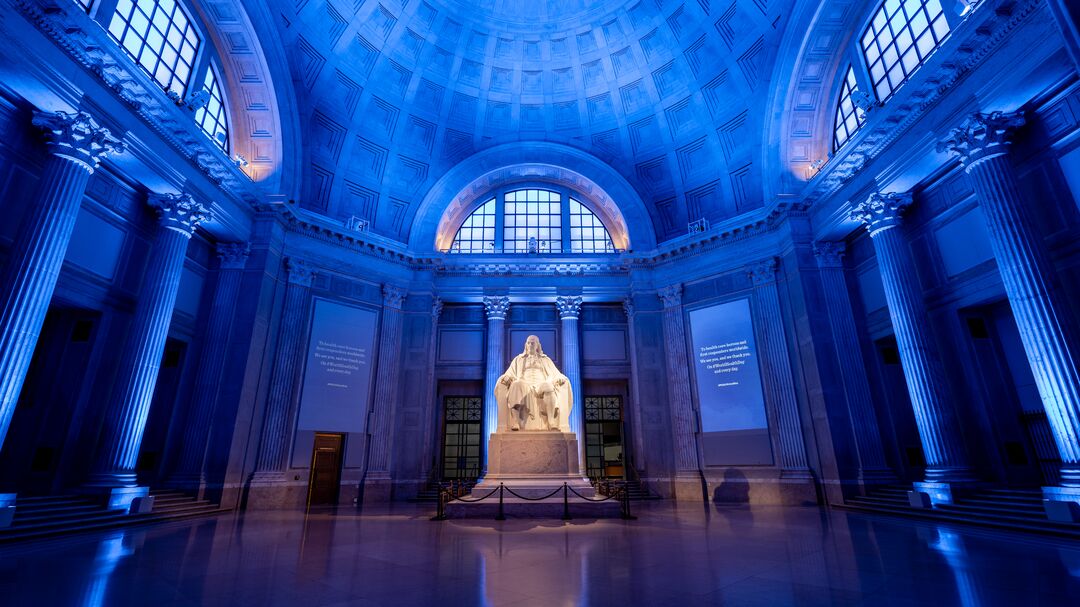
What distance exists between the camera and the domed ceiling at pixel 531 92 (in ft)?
54.2

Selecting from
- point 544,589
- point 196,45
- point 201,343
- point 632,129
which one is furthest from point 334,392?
point 632,129

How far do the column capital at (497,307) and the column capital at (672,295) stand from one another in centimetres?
597

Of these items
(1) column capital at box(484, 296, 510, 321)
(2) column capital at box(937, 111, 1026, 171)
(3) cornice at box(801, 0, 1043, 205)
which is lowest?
(1) column capital at box(484, 296, 510, 321)

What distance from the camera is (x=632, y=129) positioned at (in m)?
19.7

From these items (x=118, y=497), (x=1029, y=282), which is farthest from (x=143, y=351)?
(x=1029, y=282)

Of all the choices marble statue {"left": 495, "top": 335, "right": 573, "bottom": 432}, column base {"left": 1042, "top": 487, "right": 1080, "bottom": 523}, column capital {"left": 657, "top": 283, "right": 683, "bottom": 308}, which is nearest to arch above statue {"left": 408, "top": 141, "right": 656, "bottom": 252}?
column capital {"left": 657, "top": 283, "right": 683, "bottom": 308}

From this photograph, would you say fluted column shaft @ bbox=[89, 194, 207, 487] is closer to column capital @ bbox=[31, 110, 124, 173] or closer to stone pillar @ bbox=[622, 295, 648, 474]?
column capital @ bbox=[31, 110, 124, 173]

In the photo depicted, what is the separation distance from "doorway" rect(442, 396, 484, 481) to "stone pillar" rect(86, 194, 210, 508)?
31.3 ft

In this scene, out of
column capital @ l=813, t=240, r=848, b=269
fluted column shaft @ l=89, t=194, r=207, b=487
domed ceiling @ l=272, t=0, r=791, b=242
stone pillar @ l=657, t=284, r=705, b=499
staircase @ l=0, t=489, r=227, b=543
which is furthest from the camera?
domed ceiling @ l=272, t=0, r=791, b=242

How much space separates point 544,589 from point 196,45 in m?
17.0

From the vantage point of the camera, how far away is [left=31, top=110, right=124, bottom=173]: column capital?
9.09m

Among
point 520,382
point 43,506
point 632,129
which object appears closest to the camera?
point 43,506

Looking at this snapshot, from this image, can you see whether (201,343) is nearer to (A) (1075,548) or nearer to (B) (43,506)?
(B) (43,506)

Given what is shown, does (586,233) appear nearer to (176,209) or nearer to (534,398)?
(534,398)
